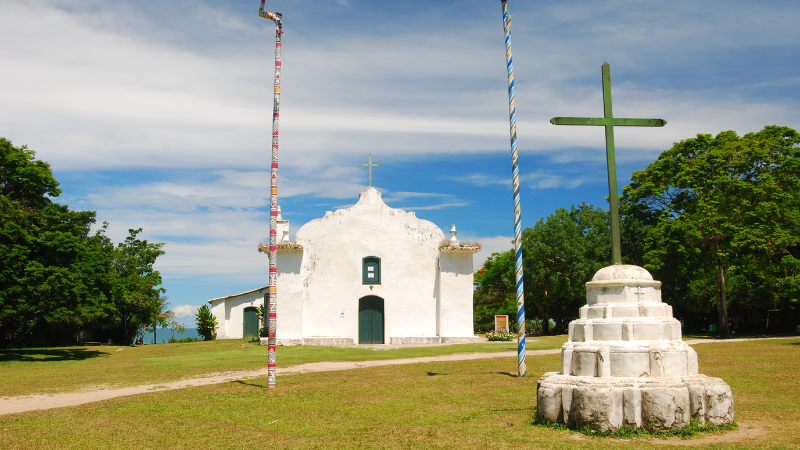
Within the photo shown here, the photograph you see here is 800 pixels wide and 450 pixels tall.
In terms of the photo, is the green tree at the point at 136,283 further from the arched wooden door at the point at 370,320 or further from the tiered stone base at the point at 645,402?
the tiered stone base at the point at 645,402

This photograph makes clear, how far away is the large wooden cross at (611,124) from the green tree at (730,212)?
1893 cm

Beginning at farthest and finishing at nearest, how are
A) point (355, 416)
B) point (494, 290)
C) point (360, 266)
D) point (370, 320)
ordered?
1. point (494, 290)
2. point (360, 266)
3. point (370, 320)
4. point (355, 416)

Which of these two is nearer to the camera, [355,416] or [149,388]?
[355,416]

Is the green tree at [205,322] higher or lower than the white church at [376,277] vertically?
lower

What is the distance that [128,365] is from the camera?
17828 millimetres

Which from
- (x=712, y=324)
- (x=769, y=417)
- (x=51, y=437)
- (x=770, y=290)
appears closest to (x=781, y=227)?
(x=770, y=290)

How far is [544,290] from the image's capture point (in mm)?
37031

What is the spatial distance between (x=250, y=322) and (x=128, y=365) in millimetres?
20388

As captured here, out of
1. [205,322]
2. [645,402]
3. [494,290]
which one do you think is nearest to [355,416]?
[645,402]

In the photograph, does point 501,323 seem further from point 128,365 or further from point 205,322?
point 205,322

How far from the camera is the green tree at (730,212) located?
971 inches

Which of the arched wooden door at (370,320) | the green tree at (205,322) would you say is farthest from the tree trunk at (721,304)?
the green tree at (205,322)

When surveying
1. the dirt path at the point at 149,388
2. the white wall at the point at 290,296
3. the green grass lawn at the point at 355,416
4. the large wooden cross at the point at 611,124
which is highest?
the large wooden cross at the point at 611,124

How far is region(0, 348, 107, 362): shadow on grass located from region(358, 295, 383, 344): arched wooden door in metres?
10.7
